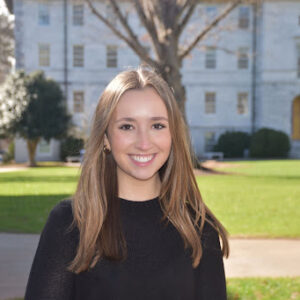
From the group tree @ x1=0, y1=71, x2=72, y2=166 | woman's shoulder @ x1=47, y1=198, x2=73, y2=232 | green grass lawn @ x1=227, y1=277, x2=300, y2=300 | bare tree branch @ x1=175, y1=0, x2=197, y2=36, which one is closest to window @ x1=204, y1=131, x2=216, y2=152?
tree @ x1=0, y1=71, x2=72, y2=166

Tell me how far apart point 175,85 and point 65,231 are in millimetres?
14997

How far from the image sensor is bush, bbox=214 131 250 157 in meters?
31.5

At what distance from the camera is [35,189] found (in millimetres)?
13594

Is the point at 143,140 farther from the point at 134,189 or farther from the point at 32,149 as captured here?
the point at 32,149

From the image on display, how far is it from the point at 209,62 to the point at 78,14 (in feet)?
30.6

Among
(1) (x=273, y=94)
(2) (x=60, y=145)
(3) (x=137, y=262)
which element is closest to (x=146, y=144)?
(3) (x=137, y=262)

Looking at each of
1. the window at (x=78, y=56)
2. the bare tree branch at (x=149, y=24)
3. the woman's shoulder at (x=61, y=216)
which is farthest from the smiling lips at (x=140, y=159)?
the window at (x=78, y=56)

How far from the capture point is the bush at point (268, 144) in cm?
3062

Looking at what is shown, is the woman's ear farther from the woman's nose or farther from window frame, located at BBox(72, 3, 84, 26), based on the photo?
window frame, located at BBox(72, 3, 84, 26)

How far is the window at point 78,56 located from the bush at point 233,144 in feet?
34.7

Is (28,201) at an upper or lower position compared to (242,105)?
lower

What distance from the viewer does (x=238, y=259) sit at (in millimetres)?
6359

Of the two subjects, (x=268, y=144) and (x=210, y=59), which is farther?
(x=210, y=59)

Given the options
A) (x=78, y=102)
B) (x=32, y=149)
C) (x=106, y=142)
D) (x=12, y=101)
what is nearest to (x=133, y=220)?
(x=106, y=142)
